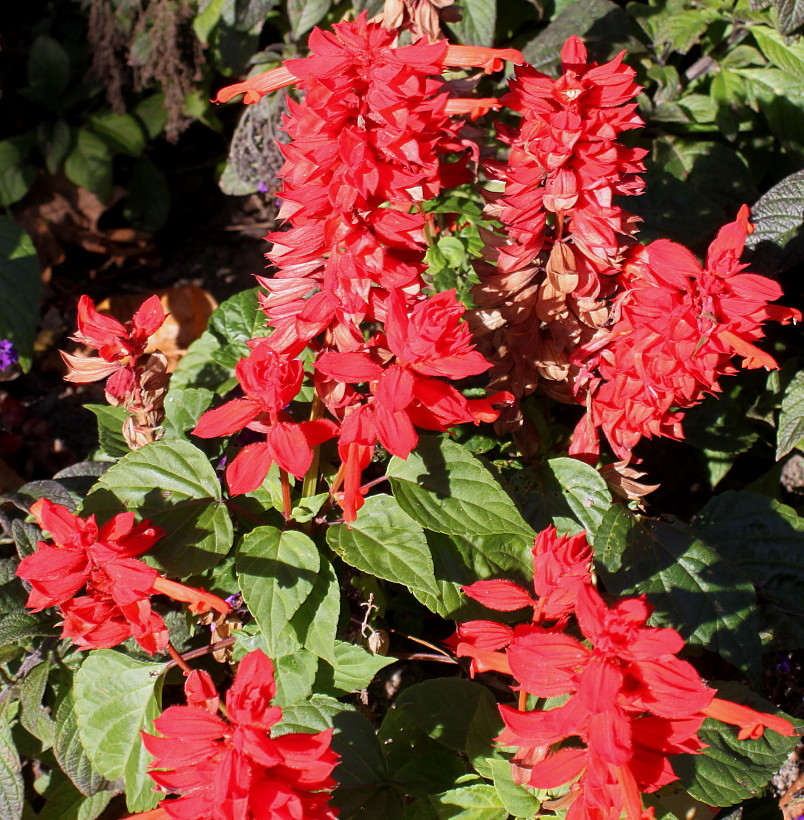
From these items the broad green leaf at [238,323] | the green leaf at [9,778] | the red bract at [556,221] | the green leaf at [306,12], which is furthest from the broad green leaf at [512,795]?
the green leaf at [306,12]

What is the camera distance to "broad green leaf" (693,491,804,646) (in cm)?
158

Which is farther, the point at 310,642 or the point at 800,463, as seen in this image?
the point at 800,463

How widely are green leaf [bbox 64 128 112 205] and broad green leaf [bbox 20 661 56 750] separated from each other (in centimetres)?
184

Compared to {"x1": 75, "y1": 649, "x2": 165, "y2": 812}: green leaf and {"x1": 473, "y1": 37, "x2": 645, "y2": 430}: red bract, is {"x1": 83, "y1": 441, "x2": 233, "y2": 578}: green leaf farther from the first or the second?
{"x1": 473, "y1": 37, "x2": 645, "y2": 430}: red bract

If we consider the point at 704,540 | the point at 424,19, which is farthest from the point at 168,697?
the point at 424,19

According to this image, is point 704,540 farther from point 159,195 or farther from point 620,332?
point 159,195

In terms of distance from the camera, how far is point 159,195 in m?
2.91

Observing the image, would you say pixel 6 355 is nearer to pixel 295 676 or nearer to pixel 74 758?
pixel 74 758

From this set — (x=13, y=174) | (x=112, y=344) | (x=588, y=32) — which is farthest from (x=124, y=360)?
(x=13, y=174)

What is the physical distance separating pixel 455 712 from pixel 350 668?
7.6 inches

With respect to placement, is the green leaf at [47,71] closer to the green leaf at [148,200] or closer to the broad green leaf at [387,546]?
the green leaf at [148,200]

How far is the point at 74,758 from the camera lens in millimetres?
1377

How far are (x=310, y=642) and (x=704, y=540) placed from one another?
857 millimetres

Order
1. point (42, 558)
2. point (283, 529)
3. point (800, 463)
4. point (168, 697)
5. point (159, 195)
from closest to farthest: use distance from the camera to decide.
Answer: point (42, 558)
point (283, 529)
point (168, 697)
point (800, 463)
point (159, 195)
